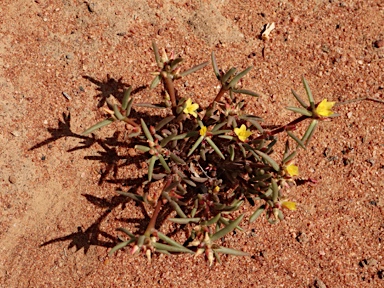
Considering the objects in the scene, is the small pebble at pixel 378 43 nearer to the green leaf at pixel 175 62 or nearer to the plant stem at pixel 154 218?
the green leaf at pixel 175 62

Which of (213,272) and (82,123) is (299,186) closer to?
(213,272)

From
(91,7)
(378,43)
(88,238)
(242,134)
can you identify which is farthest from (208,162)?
(378,43)

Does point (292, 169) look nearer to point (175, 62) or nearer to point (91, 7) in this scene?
point (175, 62)

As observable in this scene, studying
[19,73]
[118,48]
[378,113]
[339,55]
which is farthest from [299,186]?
[19,73]

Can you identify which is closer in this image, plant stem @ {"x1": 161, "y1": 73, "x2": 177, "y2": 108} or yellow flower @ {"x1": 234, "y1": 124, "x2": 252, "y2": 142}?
plant stem @ {"x1": 161, "y1": 73, "x2": 177, "y2": 108}

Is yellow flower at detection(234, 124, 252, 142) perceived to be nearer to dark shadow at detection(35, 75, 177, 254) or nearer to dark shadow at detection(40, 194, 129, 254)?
dark shadow at detection(35, 75, 177, 254)

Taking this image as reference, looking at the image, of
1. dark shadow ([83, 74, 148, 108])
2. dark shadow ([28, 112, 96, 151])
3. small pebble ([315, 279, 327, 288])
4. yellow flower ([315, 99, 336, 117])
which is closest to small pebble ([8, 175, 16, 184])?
dark shadow ([28, 112, 96, 151])

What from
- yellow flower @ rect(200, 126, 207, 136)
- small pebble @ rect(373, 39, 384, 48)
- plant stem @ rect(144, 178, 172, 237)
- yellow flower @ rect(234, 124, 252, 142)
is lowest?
plant stem @ rect(144, 178, 172, 237)

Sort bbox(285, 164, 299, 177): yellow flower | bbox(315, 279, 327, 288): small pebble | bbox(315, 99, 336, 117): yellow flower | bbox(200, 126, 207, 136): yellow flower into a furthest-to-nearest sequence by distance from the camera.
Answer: bbox(315, 279, 327, 288): small pebble, bbox(200, 126, 207, 136): yellow flower, bbox(285, 164, 299, 177): yellow flower, bbox(315, 99, 336, 117): yellow flower

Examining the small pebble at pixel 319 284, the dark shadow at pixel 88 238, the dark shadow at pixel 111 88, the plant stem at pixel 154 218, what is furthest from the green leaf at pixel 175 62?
the small pebble at pixel 319 284
